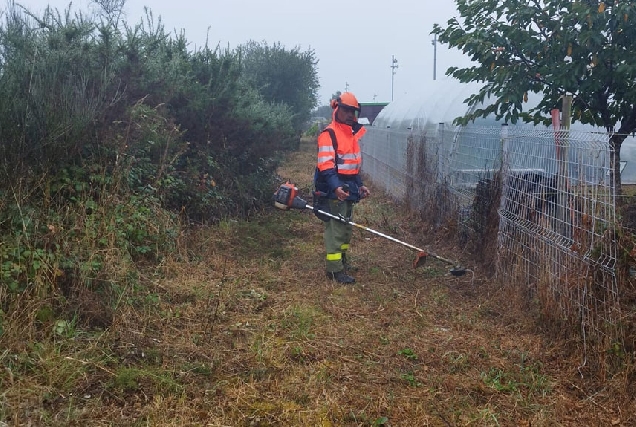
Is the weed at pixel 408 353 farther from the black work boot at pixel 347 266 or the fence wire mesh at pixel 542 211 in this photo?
the black work boot at pixel 347 266

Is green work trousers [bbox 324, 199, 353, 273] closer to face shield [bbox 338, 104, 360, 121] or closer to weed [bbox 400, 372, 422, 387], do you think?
face shield [bbox 338, 104, 360, 121]

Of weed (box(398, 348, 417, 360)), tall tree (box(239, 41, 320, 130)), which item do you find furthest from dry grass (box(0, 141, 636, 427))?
tall tree (box(239, 41, 320, 130))

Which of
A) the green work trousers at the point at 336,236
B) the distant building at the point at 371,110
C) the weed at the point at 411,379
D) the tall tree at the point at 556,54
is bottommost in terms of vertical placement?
the weed at the point at 411,379

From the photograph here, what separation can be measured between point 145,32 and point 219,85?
4.32 ft

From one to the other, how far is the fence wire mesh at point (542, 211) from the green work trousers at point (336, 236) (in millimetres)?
1450

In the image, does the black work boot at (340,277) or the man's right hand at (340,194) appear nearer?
the man's right hand at (340,194)

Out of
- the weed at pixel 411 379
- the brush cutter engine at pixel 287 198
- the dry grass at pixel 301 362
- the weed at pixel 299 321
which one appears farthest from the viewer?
the brush cutter engine at pixel 287 198

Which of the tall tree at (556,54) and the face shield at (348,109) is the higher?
the tall tree at (556,54)

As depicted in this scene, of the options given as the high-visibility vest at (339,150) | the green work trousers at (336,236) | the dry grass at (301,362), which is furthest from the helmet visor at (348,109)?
the dry grass at (301,362)

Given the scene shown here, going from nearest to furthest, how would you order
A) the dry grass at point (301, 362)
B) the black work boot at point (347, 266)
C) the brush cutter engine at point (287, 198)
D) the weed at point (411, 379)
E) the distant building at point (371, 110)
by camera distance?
the dry grass at point (301, 362) < the weed at point (411, 379) < the brush cutter engine at point (287, 198) < the black work boot at point (347, 266) < the distant building at point (371, 110)

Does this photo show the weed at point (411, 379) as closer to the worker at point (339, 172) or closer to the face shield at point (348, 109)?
the worker at point (339, 172)

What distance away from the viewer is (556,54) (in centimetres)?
651

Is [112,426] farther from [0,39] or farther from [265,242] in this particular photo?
[0,39]

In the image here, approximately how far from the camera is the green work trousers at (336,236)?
6152 mm
